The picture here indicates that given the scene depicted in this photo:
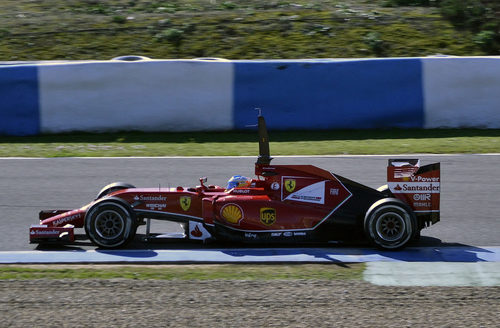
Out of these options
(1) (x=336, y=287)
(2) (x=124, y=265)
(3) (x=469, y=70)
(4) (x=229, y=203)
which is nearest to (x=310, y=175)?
(4) (x=229, y=203)

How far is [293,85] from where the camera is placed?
1424 centimetres

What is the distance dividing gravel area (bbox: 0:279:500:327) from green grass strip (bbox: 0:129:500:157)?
21.1ft

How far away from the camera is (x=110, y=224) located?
25.1ft

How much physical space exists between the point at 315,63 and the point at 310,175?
709 centimetres

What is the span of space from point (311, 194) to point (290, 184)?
241mm

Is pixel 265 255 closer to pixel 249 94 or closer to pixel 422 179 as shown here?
pixel 422 179

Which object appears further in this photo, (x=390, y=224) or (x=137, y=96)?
(x=137, y=96)

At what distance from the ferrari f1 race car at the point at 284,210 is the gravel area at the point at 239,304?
3.80 ft

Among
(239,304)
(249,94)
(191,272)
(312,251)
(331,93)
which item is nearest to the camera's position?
(239,304)

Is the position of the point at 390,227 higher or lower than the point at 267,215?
lower

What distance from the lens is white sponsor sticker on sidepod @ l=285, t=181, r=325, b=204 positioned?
24.7ft

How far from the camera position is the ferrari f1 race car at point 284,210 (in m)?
7.53

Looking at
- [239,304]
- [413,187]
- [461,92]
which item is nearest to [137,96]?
[461,92]

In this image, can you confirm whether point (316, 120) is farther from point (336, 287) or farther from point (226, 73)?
point (336, 287)
